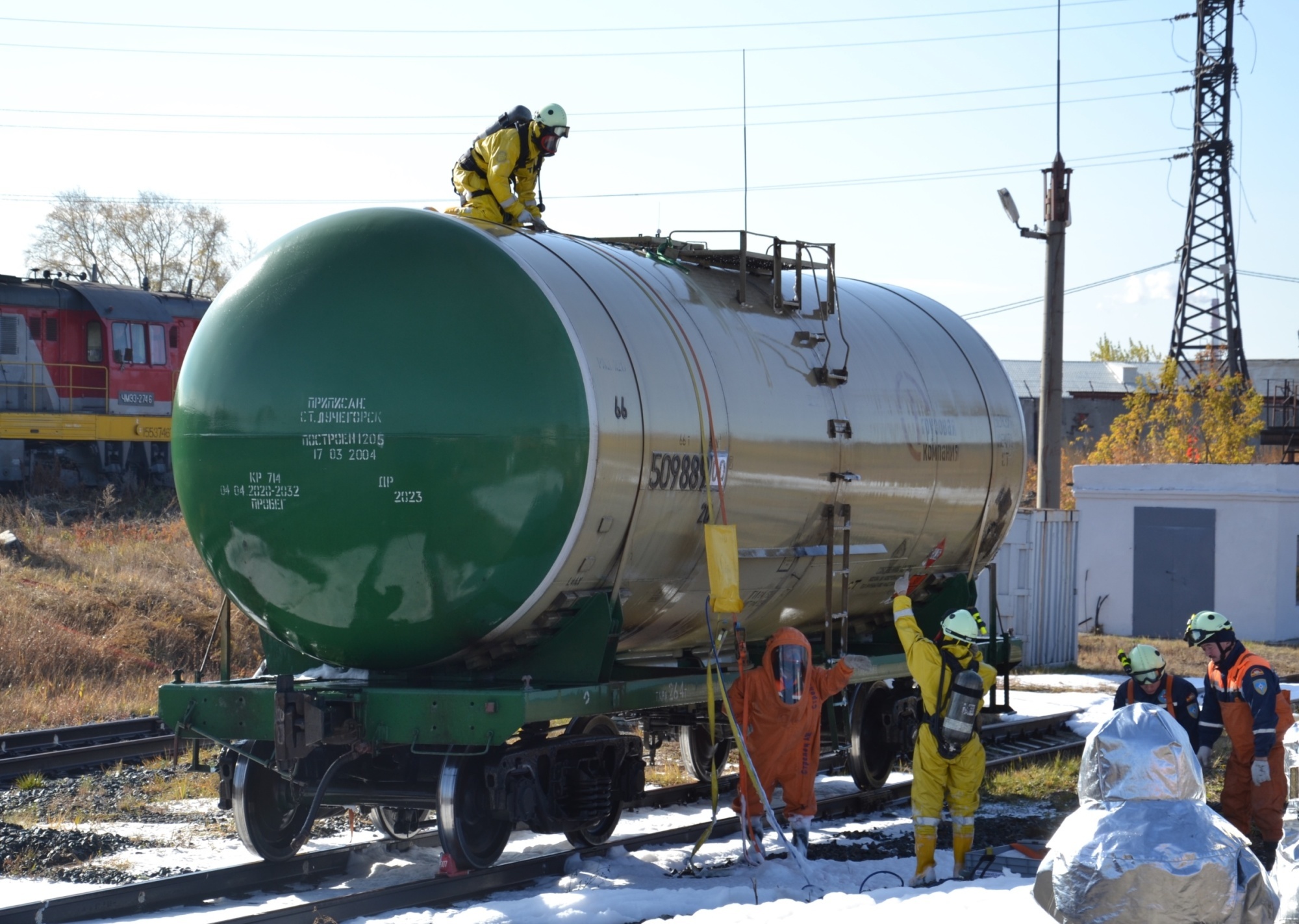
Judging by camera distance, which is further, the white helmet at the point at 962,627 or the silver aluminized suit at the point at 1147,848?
the white helmet at the point at 962,627

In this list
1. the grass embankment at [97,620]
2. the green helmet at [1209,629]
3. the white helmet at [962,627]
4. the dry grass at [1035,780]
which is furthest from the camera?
the grass embankment at [97,620]

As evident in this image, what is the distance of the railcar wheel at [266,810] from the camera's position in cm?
877

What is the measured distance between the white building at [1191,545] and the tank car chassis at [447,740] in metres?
16.3

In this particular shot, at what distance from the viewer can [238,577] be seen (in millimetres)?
8539

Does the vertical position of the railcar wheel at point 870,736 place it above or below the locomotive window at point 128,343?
below

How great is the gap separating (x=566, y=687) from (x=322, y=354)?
2362 millimetres

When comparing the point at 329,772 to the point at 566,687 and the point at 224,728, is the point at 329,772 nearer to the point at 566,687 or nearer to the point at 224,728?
the point at 224,728

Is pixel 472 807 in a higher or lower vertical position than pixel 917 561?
lower

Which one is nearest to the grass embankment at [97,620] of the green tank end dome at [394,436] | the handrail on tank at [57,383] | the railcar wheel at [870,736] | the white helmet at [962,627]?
the handrail on tank at [57,383]

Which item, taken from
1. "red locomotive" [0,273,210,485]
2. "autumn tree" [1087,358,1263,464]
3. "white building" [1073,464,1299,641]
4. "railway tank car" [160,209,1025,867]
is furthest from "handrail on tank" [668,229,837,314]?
"autumn tree" [1087,358,1263,464]

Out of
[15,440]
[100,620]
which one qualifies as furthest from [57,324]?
[100,620]

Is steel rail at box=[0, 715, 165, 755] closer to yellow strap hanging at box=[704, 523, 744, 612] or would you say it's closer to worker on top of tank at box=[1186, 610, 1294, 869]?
yellow strap hanging at box=[704, 523, 744, 612]

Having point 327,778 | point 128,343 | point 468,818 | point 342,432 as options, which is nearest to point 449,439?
point 342,432

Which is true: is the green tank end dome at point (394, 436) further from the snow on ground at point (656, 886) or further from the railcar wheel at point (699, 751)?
the railcar wheel at point (699, 751)
